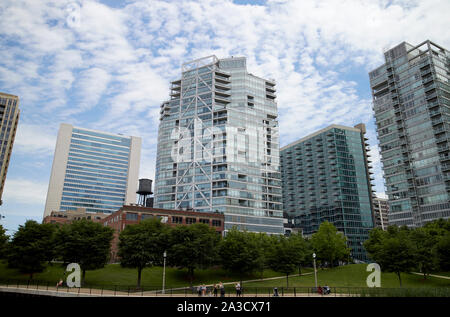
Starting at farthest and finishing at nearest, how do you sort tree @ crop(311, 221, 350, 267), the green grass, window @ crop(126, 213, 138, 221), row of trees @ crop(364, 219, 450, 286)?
1. window @ crop(126, 213, 138, 221)
2. tree @ crop(311, 221, 350, 267)
3. the green grass
4. row of trees @ crop(364, 219, 450, 286)

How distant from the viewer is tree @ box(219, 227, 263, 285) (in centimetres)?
6575

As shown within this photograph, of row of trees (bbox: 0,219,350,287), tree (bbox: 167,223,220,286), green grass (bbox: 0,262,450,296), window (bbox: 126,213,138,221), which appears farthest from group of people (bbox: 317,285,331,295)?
window (bbox: 126,213,138,221)

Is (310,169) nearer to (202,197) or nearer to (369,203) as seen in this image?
(369,203)

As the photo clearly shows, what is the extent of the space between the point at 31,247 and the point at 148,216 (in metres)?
37.1

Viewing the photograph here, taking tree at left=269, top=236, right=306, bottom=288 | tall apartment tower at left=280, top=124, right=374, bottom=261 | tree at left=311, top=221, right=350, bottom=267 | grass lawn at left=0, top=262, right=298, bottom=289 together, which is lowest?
grass lawn at left=0, top=262, right=298, bottom=289

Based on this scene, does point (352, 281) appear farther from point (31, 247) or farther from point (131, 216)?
point (31, 247)

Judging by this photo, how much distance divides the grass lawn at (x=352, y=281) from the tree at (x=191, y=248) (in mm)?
9622

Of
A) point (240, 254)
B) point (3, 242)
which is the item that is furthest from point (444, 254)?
point (3, 242)

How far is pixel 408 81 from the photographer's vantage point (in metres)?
132

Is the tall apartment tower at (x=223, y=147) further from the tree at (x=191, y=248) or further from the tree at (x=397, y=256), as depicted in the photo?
the tree at (x=397, y=256)

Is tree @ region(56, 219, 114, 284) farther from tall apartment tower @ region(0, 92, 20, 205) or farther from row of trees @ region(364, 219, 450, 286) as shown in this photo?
tall apartment tower @ region(0, 92, 20, 205)

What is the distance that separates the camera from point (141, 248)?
2328 inches

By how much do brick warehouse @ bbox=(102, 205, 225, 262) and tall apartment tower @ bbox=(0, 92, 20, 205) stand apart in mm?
80459
